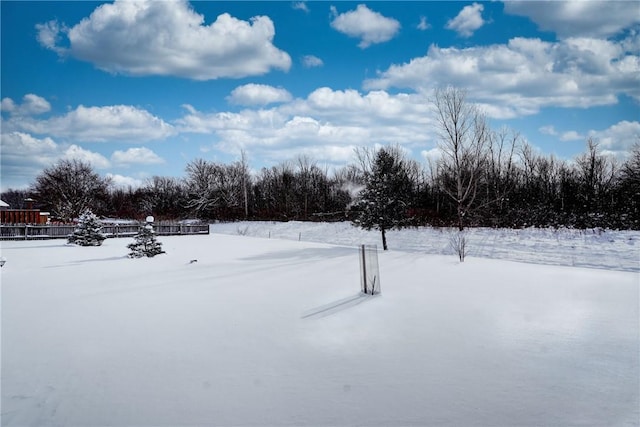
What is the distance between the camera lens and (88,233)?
23203 millimetres

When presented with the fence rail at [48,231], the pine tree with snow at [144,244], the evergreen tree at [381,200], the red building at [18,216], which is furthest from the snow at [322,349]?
the red building at [18,216]

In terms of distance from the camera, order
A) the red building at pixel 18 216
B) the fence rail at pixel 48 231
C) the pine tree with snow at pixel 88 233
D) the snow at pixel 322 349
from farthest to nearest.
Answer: the red building at pixel 18 216 < the fence rail at pixel 48 231 < the pine tree with snow at pixel 88 233 < the snow at pixel 322 349

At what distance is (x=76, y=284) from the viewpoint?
11.6 meters

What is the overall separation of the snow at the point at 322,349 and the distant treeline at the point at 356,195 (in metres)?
14.4

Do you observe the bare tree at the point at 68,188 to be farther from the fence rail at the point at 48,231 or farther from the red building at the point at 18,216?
the fence rail at the point at 48,231

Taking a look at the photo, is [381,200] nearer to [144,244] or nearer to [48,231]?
[144,244]

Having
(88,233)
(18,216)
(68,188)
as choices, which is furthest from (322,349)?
(68,188)

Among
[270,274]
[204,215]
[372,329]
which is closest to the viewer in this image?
[372,329]

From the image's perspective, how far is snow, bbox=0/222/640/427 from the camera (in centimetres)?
433

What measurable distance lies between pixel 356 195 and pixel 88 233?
1509cm

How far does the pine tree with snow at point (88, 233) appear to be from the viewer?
75.8 ft

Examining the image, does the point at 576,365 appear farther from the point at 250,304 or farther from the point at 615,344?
the point at 250,304

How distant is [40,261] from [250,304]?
12433mm

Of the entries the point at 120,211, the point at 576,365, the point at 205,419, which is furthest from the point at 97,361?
the point at 120,211
